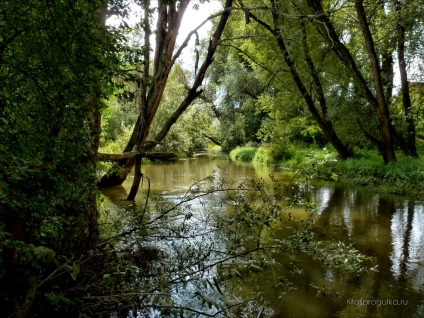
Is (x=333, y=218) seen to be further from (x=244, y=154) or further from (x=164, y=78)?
(x=244, y=154)

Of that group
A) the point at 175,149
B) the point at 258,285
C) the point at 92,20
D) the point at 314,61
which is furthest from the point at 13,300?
the point at 175,149

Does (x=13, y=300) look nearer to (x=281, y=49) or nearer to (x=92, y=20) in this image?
(x=92, y=20)

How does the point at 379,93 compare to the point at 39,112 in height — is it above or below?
above

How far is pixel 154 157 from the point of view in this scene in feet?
18.7

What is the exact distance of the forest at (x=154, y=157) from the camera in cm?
260

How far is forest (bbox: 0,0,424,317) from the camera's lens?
8.52 feet

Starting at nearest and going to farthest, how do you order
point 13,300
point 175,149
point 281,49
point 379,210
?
point 13,300, point 379,210, point 281,49, point 175,149

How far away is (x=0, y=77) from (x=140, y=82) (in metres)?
1.77

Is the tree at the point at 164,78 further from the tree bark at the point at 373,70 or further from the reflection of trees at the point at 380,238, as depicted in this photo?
the tree bark at the point at 373,70

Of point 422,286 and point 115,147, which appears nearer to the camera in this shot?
point 422,286

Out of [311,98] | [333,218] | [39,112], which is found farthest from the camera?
[311,98]

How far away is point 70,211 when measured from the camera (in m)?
3.78
